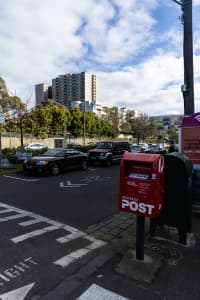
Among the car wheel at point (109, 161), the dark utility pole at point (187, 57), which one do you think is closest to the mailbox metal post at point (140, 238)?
the dark utility pole at point (187, 57)

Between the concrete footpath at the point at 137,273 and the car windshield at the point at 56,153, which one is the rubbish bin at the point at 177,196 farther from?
the car windshield at the point at 56,153

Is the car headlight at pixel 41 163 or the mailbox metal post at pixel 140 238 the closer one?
the mailbox metal post at pixel 140 238

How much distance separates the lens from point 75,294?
2449 millimetres

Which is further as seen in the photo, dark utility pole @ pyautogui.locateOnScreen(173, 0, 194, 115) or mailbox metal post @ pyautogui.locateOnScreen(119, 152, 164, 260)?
dark utility pole @ pyautogui.locateOnScreen(173, 0, 194, 115)

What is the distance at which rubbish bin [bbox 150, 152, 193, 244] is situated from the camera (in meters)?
3.64

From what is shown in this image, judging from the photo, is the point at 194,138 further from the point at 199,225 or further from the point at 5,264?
the point at 5,264

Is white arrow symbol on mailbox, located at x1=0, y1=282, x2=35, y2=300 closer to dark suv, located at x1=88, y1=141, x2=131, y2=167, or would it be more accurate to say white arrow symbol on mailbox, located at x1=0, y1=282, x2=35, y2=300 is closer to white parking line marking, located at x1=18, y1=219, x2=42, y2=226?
white parking line marking, located at x1=18, y1=219, x2=42, y2=226

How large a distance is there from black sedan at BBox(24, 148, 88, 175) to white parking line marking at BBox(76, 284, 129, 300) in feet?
28.1

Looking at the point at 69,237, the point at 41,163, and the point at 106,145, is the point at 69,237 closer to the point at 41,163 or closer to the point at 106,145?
the point at 41,163

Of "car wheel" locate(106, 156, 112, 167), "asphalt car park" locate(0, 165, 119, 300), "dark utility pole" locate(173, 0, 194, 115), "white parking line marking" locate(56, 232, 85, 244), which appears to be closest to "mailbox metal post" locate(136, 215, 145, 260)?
"asphalt car park" locate(0, 165, 119, 300)

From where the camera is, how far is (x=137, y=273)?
9.16ft

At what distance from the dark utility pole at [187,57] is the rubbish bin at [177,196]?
2.77 metres

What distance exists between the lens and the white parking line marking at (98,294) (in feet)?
7.80

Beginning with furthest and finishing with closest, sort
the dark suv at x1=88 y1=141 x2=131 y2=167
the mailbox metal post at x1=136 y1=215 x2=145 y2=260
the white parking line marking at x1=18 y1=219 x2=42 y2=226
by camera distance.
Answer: the dark suv at x1=88 y1=141 x2=131 y2=167, the white parking line marking at x1=18 y1=219 x2=42 y2=226, the mailbox metal post at x1=136 y1=215 x2=145 y2=260
